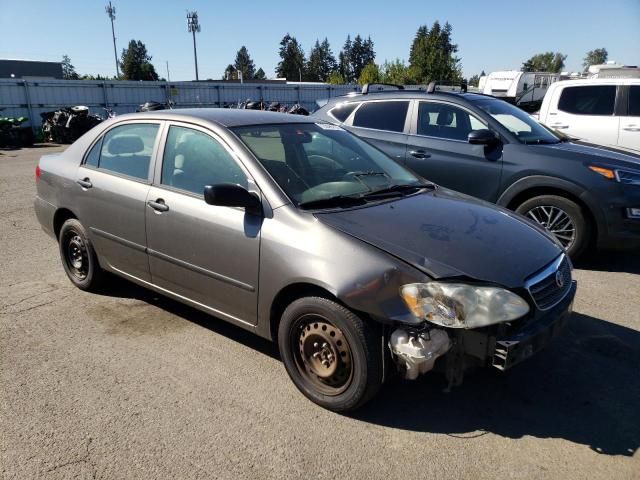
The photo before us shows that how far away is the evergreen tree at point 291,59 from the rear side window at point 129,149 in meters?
110

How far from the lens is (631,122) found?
8039mm

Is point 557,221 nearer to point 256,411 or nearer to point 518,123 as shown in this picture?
point 518,123

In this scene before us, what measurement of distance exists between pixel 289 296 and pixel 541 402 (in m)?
1.60

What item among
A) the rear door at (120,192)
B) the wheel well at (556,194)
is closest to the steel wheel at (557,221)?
the wheel well at (556,194)

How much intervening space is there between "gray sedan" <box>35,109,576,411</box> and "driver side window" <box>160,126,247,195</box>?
1 cm

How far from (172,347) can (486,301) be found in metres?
2.21

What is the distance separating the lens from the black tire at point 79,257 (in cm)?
441

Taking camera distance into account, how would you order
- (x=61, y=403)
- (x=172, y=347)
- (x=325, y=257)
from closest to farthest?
(x=325, y=257) → (x=61, y=403) → (x=172, y=347)

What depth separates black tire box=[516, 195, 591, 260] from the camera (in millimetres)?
5234

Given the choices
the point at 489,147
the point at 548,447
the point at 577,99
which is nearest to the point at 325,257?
the point at 548,447

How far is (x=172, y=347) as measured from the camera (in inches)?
143

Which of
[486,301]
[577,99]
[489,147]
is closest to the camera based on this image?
[486,301]

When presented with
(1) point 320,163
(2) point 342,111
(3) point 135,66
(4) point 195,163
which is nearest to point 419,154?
(2) point 342,111

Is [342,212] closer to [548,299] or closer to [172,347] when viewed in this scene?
[548,299]
